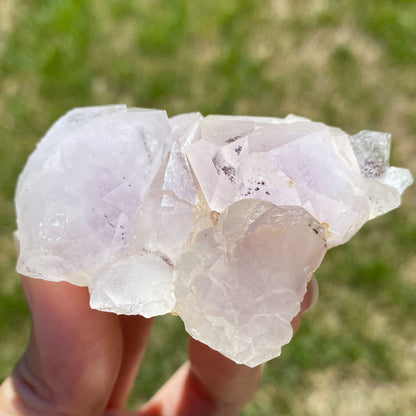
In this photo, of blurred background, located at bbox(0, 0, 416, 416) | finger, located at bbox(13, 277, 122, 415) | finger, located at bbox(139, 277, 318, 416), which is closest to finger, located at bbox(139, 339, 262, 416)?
finger, located at bbox(139, 277, 318, 416)

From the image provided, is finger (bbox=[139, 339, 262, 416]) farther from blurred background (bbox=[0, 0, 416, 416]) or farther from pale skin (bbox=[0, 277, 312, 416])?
blurred background (bbox=[0, 0, 416, 416])

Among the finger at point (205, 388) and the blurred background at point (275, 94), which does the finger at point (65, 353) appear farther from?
the blurred background at point (275, 94)

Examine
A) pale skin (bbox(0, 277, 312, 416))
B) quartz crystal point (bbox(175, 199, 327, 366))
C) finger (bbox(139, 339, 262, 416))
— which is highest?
quartz crystal point (bbox(175, 199, 327, 366))

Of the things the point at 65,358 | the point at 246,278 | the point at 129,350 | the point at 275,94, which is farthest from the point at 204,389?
the point at 275,94

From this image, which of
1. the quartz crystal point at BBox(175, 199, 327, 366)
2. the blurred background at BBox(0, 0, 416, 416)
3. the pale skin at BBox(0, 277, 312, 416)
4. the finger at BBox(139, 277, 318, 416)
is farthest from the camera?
the blurred background at BBox(0, 0, 416, 416)

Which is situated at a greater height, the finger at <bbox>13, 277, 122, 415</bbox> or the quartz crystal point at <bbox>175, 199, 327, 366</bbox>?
the quartz crystal point at <bbox>175, 199, 327, 366</bbox>

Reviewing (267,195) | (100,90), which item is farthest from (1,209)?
(267,195)

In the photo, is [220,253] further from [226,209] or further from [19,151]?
[19,151]
